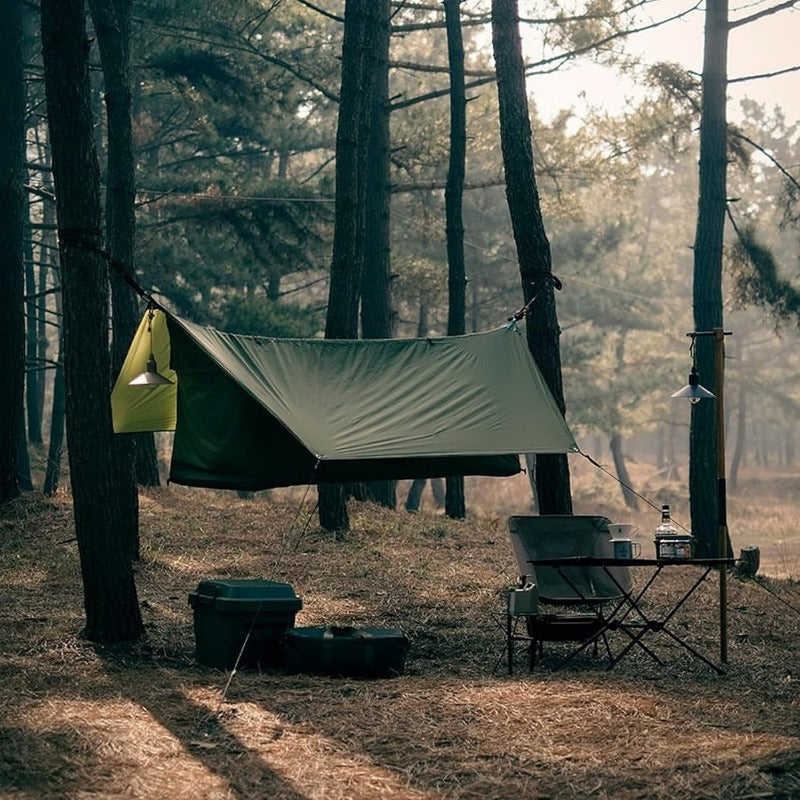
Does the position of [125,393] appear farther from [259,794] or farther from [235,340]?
[259,794]

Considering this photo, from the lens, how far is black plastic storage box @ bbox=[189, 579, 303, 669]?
6.21m

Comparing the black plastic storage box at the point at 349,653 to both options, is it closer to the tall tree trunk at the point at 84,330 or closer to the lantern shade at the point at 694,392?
the tall tree trunk at the point at 84,330

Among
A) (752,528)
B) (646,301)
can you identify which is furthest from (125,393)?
(646,301)

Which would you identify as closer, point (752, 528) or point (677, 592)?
point (677, 592)

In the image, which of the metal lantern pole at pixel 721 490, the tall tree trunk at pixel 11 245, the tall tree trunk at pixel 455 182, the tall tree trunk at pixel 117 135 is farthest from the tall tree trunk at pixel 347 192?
the metal lantern pole at pixel 721 490

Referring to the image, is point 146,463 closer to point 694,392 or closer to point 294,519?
point 294,519

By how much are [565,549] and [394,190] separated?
30.0 feet

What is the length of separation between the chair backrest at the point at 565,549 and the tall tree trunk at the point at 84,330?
2.15m

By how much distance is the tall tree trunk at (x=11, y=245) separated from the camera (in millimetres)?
11516

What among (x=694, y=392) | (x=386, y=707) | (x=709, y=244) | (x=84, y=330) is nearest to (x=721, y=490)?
(x=694, y=392)

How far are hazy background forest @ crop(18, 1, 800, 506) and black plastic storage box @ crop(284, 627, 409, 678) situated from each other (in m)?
7.45

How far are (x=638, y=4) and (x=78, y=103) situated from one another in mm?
8292

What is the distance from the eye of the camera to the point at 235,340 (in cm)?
730

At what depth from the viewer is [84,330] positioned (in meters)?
6.80
